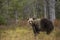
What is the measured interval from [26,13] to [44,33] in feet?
68.8

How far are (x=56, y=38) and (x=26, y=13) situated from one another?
22.3m

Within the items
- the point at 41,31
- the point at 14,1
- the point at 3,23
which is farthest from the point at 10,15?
the point at 41,31

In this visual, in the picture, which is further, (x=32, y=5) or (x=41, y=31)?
(x=32, y=5)

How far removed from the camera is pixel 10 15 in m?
21.3

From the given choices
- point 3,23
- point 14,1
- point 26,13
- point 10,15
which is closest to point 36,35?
point 3,23

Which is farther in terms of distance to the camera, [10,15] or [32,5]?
[32,5]

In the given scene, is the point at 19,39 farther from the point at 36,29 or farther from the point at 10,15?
the point at 10,15

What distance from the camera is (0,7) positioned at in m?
19.2

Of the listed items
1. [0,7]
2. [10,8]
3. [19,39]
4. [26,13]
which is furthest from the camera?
[26,13]

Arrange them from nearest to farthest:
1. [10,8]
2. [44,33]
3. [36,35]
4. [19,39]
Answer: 1. [19,39]
2. [36,35]
3. [44,33]
4. [10,8]

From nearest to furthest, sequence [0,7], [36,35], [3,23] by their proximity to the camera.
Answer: [36,35]
[3,23]
[0,7]

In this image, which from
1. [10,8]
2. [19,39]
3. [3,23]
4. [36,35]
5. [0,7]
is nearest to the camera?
[19,39]

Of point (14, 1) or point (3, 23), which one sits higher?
point (14, 1)

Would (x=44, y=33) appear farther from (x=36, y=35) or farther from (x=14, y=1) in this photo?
(x=14, y=1)
